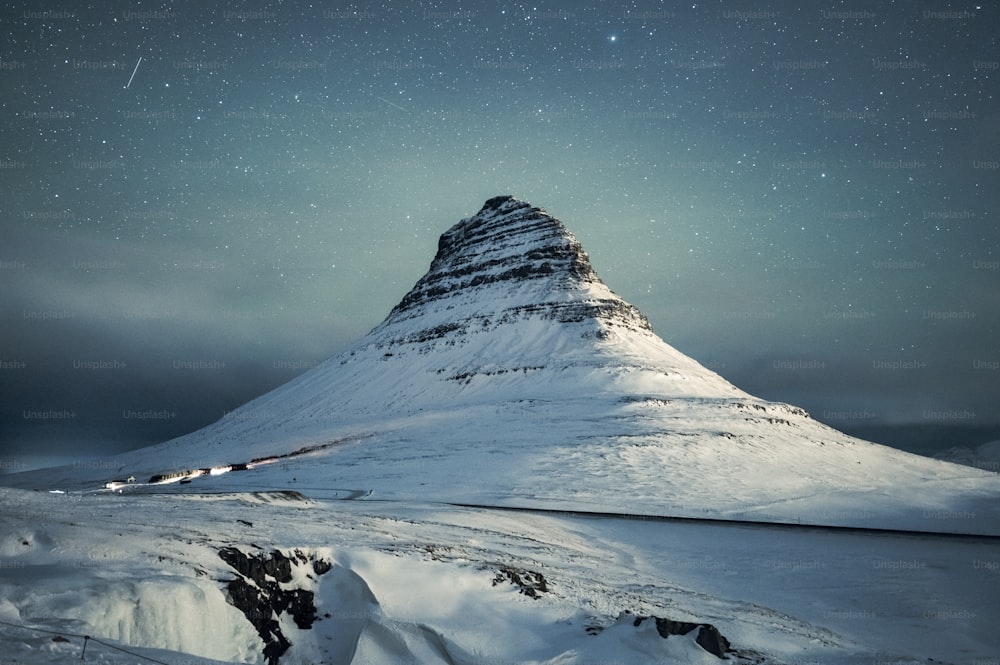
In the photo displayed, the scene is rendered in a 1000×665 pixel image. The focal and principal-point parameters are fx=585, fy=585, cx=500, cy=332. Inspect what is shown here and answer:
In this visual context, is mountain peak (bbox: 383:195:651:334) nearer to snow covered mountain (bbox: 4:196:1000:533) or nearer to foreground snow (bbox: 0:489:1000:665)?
snow covered mountain (bbox: 4:196:1000:533)

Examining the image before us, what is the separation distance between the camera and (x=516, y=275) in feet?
429

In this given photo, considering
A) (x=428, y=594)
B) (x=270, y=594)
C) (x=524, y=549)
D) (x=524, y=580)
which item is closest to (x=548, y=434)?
(x=524, y=549)

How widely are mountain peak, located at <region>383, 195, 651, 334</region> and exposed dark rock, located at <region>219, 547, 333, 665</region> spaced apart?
98.2 metres

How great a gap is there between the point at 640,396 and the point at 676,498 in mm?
34486

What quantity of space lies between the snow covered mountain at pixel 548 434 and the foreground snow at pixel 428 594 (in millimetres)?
13732

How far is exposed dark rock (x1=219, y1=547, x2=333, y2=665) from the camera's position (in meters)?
8.39

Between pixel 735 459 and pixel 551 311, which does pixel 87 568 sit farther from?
pixel 551 311

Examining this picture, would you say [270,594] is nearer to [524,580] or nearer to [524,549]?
[524,580]

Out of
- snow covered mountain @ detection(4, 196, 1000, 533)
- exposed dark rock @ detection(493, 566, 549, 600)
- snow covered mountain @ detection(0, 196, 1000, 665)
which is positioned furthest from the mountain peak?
exposed dark rock @ detection(493, 566, 549, 600)

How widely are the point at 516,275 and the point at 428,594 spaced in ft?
399

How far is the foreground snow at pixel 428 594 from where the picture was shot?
23.9ft

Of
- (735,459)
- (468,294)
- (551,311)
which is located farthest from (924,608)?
(468,294)

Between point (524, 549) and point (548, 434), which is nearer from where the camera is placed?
point (524, 549)

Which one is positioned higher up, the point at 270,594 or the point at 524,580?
the point at 270,594
